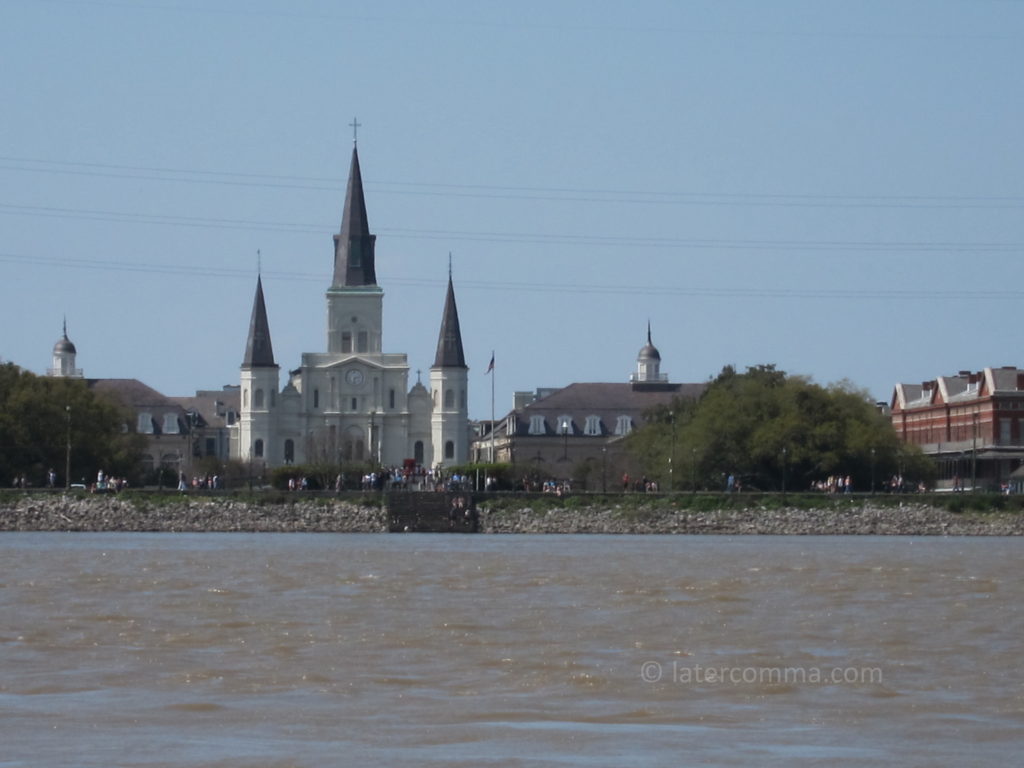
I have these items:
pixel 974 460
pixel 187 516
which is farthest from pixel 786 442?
pixel 187 516

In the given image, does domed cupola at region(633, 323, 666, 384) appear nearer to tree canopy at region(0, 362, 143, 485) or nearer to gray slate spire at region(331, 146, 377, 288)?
gray slate spire at region(331, 146, 377, 288)

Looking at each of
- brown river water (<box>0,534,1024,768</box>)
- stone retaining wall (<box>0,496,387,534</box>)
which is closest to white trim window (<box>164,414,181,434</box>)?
stone retaining wall (<box>0,496,387,534</box>)

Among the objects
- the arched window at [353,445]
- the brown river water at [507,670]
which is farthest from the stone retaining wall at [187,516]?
the arched window at [353,445]

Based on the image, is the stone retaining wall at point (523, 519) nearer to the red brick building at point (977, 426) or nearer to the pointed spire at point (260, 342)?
the red brick building at point (977, 426)

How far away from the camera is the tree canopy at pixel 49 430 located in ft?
303

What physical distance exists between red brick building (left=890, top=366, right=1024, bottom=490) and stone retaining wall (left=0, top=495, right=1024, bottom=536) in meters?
20.5

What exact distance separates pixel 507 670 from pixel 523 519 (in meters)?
58.9

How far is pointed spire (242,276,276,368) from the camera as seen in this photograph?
155 meters

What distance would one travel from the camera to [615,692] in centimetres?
1841

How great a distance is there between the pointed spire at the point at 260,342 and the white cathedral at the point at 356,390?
73mm

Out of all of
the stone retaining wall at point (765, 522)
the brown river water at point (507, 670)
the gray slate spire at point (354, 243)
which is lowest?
the brown river water at point (507, 670)

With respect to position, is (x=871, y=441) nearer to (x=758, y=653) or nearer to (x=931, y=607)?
→ (x=931, y=607)

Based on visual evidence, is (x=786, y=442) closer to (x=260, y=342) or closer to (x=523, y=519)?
(x=523, y=519)

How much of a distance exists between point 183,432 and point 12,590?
131021 millimetres
